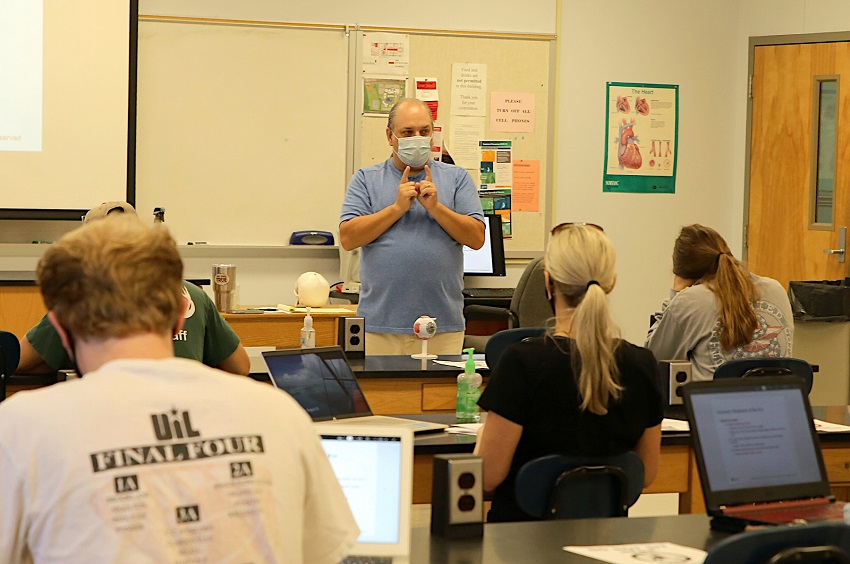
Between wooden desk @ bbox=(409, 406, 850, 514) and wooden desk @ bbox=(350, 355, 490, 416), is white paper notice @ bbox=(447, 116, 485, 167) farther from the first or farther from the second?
wooden desk @ bbox=(409, 406, 850, 514)

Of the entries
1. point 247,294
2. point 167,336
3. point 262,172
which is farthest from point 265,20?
point 167,336

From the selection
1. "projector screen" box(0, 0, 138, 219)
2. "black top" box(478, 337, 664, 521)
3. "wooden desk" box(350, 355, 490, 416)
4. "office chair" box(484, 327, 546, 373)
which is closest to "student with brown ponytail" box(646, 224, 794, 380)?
"office chair" box(484, 327, 546, 373)

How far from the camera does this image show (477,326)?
671 centimetres

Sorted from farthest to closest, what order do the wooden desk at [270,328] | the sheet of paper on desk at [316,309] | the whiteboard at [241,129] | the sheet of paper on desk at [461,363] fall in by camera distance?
the whiteboard at [241,129] → the sheet of paper on desk at [316,309] → the wooden desk at [270,328] → the sheet of paper on desk at [461,363]

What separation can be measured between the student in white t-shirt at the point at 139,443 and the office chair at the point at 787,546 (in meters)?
0.57

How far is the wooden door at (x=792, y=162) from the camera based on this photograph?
7.02 metres

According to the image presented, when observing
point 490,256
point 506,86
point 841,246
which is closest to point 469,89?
point 506,86

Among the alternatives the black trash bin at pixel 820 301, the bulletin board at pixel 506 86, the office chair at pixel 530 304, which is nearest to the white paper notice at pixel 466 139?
the bulletin board at pixel 506 86

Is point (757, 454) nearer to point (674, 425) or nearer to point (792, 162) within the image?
point (674, 425)

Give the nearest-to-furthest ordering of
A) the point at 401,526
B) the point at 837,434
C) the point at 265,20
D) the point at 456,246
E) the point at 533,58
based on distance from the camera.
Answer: the point at 401,526 < the point at 837,434 < the point at 456,246 < the point at 265,20 < the point at 533,58

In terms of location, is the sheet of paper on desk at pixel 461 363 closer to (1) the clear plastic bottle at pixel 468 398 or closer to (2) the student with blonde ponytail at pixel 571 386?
(1) the clear plastic bottle at pixel 468 398

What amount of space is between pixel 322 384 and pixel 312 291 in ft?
9.37

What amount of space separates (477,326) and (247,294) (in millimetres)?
1377

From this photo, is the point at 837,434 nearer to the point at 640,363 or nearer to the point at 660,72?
the point at 640,363
